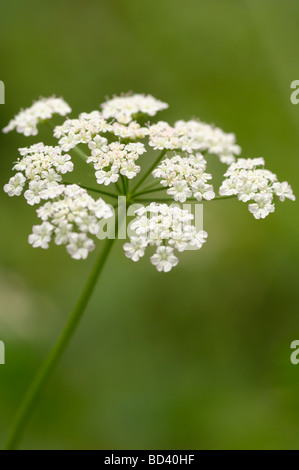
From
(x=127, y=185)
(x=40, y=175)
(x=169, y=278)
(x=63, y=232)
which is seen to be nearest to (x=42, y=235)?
(x=63, y=232)

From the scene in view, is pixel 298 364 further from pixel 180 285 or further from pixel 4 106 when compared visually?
pixel 4 106

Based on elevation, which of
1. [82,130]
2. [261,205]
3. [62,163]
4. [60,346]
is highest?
[82,130]

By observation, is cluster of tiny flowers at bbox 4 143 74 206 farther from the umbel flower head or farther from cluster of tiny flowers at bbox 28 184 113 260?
cluster of tiny flowers at bbox 28 184 113 260

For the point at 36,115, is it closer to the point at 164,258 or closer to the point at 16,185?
the point at 16,185

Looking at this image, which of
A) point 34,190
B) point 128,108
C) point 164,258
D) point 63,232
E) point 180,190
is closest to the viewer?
point 63,232

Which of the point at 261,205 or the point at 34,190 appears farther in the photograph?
the point at 261,205
